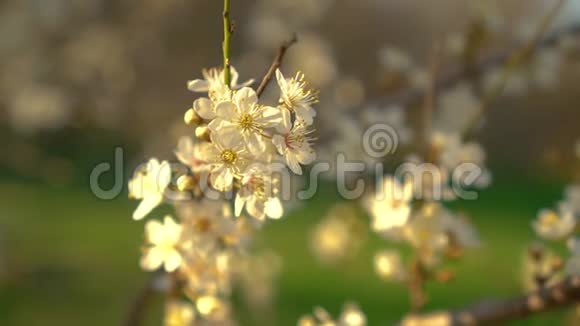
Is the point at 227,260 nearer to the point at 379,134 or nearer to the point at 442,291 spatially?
the point at 379,134

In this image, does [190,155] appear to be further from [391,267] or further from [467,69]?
[467,69]

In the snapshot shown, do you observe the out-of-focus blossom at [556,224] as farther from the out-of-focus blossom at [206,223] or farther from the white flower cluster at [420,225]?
the out-of-focus blossom at [206,223]

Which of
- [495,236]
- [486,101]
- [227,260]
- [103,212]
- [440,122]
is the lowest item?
[227,260]

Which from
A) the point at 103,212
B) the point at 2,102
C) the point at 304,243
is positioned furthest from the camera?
the point at 103,212

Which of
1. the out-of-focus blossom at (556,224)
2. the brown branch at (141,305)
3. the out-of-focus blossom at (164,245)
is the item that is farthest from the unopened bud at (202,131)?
the out-of-focus blossom at (556,224)

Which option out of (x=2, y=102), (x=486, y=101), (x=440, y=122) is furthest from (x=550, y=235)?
(x=2, y=102)

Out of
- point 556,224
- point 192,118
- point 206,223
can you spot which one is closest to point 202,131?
point 192,118
